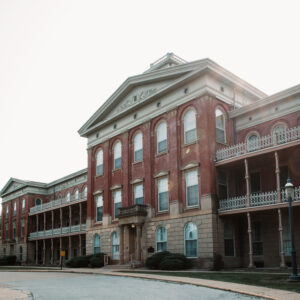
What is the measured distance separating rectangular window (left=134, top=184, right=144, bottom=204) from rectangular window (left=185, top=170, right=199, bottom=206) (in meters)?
5.39

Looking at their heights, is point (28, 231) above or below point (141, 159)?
below

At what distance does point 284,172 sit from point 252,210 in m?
3.61

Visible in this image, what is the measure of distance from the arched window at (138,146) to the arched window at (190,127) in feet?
17.9

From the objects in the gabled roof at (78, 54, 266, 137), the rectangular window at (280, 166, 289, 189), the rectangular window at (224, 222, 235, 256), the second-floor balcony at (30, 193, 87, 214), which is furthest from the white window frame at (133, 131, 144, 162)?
the second-floor balcony at (30, 193, 87, 214)

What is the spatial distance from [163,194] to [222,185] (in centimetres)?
514

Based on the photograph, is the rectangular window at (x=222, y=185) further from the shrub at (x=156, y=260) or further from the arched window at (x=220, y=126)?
the shrub at (x=156, y=260)

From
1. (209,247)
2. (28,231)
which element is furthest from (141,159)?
(28,231)

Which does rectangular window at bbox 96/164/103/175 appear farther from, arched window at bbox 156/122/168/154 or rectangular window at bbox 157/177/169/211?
rectangular window at bbox 157/177/169/211

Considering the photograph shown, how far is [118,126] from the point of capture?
37.6 meters

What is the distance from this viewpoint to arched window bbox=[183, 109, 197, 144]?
29531 millimetres

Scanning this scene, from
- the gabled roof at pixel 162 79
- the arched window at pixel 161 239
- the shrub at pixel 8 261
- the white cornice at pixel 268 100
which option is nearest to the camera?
the white cornice at pixel 268 100

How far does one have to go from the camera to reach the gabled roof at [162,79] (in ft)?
94.7

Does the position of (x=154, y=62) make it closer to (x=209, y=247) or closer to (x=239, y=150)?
(x=239, y=150)

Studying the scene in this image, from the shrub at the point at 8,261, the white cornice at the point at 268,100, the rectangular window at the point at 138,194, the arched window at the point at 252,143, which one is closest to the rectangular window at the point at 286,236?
the arched window at the point at 252,143
